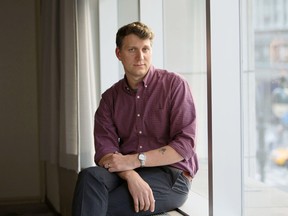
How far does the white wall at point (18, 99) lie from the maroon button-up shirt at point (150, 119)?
225 centimetres

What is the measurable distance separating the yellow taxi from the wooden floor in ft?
8.15

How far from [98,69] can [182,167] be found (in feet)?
5.33

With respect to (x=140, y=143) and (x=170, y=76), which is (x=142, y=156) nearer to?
(x=140, y=143)

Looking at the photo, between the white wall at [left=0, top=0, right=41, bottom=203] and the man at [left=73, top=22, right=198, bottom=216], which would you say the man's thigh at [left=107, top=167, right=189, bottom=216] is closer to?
the man at [left=73, top=22, right=198, bottom=216]

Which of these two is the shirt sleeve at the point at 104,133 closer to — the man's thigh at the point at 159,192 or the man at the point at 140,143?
the man at the point at 140,143

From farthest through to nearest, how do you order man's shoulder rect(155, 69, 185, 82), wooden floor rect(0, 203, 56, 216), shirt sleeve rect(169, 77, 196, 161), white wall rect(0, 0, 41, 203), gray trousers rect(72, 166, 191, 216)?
white wall rect(0, 0, 41, 203), wooden floor rect(0, 203, 56, 216), man's shoulder rect(155, 69, 185, 82), shirt sleeve rect(169, 77, 196, 161), gray trousers rect(72, 166, 191, 216)

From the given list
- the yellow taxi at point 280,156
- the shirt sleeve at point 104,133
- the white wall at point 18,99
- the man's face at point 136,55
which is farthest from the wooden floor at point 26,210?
the yellow taxi at point 280,156

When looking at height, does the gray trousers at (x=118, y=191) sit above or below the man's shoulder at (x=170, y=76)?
below

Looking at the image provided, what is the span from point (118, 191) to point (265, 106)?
765mm

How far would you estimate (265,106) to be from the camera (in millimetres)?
2174

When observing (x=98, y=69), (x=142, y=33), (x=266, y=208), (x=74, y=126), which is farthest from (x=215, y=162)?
(x=98, y=69)

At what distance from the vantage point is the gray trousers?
1.96m

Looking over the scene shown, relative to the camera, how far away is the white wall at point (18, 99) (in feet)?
14.2

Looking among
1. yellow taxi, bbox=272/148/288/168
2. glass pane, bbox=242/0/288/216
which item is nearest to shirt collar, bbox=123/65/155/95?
glass pane, bbox=242/0/288/216
